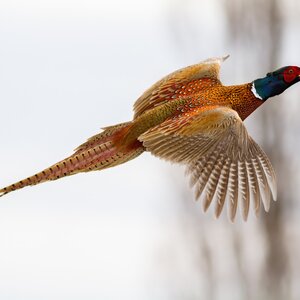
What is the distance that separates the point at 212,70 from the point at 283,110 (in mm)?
6116

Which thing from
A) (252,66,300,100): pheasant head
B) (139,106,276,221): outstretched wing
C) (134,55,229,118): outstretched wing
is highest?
(134,55,229,118): outstretched wing

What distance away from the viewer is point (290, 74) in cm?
1127

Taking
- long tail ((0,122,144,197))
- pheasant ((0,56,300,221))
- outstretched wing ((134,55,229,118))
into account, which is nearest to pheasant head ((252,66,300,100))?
pheasant ((0,56,300,221))

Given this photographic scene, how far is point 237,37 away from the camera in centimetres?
1733

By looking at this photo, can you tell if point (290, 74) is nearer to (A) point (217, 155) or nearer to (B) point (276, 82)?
(B) point (276, 82)

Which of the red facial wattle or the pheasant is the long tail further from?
the red facial wattle

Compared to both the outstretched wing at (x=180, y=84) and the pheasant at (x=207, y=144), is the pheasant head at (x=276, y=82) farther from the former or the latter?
the outstretched wing at (x=180, y=84)

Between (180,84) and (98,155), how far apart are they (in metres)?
1.07

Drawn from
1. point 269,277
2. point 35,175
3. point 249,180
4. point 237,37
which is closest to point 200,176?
point 249,180

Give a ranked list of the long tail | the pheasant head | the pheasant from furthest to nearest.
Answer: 1. the pheasant head
2. the pheasant
3. the long tail

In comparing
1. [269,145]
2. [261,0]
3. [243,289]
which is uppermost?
[261,0]

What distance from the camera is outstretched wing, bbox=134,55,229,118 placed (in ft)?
38.1

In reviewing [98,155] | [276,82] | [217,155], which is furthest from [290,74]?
[98,155]

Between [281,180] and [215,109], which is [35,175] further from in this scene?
[281,180]
